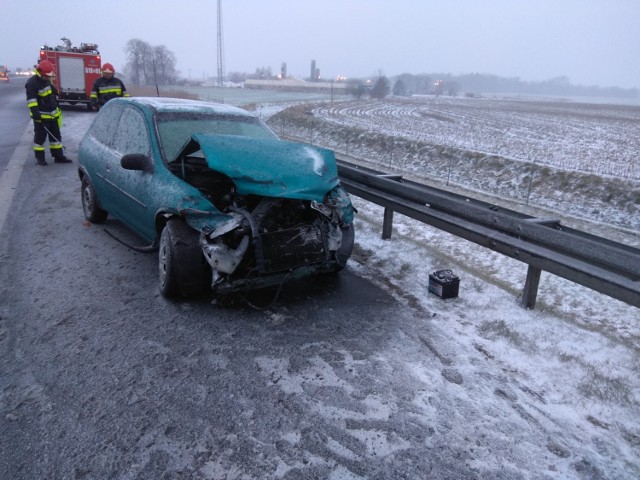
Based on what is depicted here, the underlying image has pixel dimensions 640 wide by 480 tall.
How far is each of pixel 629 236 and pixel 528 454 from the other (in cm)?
760

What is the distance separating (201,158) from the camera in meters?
4.89

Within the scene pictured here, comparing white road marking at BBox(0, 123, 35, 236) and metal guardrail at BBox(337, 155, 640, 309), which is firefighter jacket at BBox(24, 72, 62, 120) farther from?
metal guardrail at BBox(337, 155, 640, 309)

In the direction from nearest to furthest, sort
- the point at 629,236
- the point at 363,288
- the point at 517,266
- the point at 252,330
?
the point at 252,330 < the point at 363,288 < the point at 517,266 < the point at 629,236

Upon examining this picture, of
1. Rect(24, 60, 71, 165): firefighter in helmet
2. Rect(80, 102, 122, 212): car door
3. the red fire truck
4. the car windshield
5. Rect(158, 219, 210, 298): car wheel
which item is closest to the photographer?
Rect(158, 219, 210, 298): car wheel

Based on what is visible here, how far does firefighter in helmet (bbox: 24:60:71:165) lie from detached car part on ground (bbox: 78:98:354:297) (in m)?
6.40

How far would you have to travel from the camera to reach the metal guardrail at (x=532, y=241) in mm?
3687

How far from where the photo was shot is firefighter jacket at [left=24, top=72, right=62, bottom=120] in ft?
34.1

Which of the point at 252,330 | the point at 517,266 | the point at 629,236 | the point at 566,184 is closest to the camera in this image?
the point at 252,330

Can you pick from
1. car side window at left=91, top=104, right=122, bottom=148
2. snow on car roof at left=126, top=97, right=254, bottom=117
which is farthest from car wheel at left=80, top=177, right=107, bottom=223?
snow on car roof at left=126, top=97, right=254, bottom=117

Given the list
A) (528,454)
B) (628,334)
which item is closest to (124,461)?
(528,454)

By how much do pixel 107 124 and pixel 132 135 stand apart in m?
1.04

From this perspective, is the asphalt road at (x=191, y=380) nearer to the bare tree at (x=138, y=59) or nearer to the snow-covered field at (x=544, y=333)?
the snow-covered field at (x=544, y=333)

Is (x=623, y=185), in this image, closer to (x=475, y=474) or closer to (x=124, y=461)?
(x=475, y=474)

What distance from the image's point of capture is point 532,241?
4.43 metres
